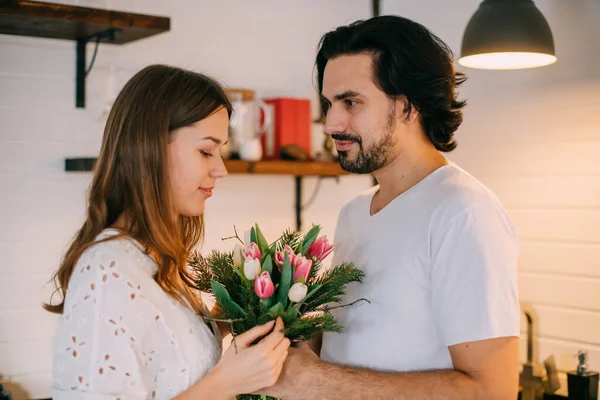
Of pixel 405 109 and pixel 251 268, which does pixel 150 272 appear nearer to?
pixel 251 268

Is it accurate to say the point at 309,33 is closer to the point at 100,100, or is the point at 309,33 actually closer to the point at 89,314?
the point at 100,100

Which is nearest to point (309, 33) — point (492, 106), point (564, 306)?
point (492, 106)

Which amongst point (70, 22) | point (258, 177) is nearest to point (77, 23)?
point (70, 22)

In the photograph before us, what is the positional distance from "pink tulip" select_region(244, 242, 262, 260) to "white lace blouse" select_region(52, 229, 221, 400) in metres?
0.19

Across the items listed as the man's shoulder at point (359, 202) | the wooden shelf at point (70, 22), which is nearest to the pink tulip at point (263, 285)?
the man's shoulder at point (359, 202)

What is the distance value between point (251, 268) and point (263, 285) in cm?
5

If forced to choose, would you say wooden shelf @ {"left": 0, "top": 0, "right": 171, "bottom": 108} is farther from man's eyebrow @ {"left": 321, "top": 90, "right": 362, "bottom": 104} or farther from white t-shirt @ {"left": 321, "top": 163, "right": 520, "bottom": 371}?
white t-shirt @ {"left": 321, "top": 163, "right": 520, "bottom": 371}

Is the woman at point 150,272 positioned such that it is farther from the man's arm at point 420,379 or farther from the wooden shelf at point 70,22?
the wooden shelf at point 70,22

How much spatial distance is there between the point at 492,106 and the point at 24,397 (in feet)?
7.94

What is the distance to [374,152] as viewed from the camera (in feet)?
6.62

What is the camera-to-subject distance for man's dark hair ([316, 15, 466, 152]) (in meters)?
2.04

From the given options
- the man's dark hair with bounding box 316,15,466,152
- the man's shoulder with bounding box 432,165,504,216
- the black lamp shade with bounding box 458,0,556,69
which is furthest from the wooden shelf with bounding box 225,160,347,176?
the man's shoulder with bounding box 432,165,504,216

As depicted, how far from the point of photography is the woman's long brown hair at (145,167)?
1650 mm

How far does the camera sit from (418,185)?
6.49 ft
